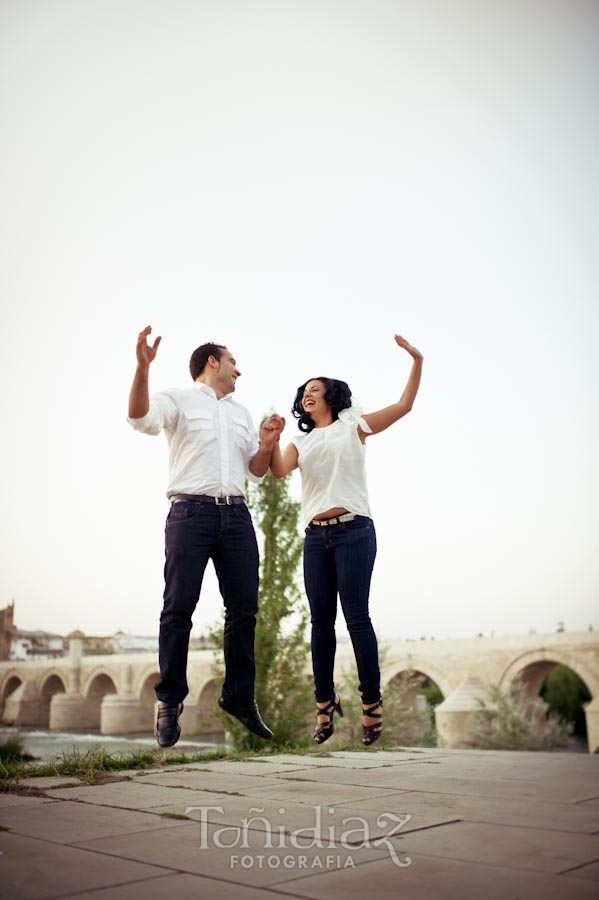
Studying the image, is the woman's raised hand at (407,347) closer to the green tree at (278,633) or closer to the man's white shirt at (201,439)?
the man's white shirt at (201,439)

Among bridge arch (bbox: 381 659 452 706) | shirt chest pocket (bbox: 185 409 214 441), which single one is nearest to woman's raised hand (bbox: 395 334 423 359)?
shirt chest pocket (bbox: 185 409 214 441)

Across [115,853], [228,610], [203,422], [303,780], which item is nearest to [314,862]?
[115,853]

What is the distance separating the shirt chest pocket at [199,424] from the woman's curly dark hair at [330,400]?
0.62 m

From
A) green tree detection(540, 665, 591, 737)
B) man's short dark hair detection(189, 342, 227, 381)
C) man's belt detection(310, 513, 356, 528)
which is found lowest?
green tree detection(540, 665, 591, 737)

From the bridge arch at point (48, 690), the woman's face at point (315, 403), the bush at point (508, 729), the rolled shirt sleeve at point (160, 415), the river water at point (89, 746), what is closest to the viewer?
the rolled shirt sleeve at point (160, 415)

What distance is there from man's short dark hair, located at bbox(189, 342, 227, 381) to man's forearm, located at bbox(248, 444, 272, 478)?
2.09ft

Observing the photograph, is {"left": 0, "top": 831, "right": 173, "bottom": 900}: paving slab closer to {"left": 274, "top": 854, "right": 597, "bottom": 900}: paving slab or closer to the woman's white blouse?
{"left": 274, "top": 854, "right": 597, "bottom": 900}: paving slab

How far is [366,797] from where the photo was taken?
3158mm

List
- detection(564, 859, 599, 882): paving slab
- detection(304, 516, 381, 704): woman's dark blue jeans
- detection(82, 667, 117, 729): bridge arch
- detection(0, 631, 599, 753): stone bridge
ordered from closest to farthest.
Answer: detection(564, 859, 599, 882): paving slab → detection(304, 516, 381, 704): woman's dark blue jeans → detection(0, 631, 599, 753): stone bridge → detection(82, 667, 117, 729): bridge arch

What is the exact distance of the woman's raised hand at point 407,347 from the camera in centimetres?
457

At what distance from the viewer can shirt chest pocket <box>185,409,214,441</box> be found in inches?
168

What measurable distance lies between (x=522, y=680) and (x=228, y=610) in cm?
2935

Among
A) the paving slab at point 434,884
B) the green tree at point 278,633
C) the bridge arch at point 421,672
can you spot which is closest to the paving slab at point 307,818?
the paving slab at point 434,884

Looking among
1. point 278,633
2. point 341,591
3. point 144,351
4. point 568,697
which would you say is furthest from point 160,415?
point 568,697
